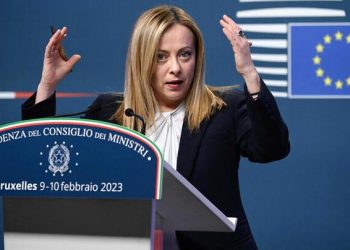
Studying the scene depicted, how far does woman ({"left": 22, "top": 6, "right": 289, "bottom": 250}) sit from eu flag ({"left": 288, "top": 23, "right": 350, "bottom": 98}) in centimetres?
129

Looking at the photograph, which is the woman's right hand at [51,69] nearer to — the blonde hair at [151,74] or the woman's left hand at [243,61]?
the blonde hair at [151,74]

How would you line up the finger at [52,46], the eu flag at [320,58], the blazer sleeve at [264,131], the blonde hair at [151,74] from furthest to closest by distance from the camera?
the eu flag at [320,58]
the blonde hair at [151,74]
the finger at [52,46]
the blazer sleeve at [264,131]

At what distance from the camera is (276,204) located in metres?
3.13

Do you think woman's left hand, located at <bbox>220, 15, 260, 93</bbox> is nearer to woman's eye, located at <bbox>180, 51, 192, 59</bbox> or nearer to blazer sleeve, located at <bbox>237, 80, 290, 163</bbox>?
blazer sleeve, located at <bbox>237, 80, 290, 163</bbox>

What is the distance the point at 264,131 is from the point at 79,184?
2.01 feet

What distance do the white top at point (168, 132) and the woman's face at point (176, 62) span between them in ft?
0.15

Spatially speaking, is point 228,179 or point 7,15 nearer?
point 228,179

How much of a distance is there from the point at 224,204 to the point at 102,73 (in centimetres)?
166

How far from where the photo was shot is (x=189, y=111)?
1.71 metres

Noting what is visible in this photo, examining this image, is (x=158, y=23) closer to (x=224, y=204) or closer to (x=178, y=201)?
(x=224, y=204)

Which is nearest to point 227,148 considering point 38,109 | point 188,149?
point 188,149

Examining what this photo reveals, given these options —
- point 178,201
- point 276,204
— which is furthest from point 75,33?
point 178,201

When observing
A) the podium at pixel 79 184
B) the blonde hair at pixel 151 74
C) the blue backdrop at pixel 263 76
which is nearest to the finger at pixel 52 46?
the blonde hair at pixel 151 74

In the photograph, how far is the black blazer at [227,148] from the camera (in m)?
1.51
